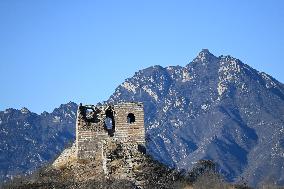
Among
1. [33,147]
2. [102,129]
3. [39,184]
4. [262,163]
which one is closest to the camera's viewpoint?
[39,184]

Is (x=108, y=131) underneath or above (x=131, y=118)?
underneath

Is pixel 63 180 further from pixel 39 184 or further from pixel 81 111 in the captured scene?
pixel 81 111

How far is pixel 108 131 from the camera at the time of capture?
3978cm

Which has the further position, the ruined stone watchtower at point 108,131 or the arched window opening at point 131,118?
the arched window opening at point 131,118

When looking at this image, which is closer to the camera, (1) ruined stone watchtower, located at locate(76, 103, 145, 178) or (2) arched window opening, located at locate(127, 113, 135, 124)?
(1) ruined stone watchtower, located at locate(76, 103, 145, 178)

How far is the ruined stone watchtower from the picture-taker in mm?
39000

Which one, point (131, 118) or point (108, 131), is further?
point (131, 118)

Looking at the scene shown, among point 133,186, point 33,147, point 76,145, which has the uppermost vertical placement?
point 33,147

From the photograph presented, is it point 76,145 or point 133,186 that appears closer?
point 133,186

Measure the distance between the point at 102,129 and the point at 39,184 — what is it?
751cm

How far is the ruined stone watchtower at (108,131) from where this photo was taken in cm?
3900

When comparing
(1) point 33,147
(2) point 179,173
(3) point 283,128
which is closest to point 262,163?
(3) point 283,128

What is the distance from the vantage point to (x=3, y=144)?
197 meters

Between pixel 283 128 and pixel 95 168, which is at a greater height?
pixel 283 128
